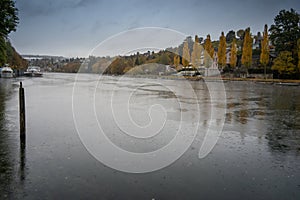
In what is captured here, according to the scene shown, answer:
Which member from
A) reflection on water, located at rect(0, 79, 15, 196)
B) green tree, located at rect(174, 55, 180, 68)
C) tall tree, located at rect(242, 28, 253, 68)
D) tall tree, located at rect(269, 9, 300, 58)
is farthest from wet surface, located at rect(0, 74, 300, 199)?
green tree, located at rect(174, 55, 180, 68)

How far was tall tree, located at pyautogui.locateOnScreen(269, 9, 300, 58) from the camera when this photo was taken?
48125mm

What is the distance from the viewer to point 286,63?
1752 inches

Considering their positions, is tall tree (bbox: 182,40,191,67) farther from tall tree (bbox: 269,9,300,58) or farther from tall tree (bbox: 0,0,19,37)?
tall tree (bbox: 0,0,19,37)

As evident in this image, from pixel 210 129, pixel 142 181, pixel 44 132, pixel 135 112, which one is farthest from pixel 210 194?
pixel 135 112

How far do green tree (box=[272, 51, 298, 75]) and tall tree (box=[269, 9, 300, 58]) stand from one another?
10.8 feet

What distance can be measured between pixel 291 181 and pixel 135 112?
305 inches

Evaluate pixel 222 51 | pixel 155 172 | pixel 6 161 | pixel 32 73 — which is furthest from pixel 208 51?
pixel 6 161

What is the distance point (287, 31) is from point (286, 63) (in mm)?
8319


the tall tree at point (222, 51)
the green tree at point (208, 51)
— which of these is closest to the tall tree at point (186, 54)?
the green tree at point (208, 51)

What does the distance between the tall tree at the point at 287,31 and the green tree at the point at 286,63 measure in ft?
10.8

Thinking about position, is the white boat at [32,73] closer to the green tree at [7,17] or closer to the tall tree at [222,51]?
the green tree at [7,17]

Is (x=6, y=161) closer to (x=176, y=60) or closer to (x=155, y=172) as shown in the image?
(x=155, y=172)

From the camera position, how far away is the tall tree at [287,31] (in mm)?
48125

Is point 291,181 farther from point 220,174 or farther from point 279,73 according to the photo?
point 279,73
